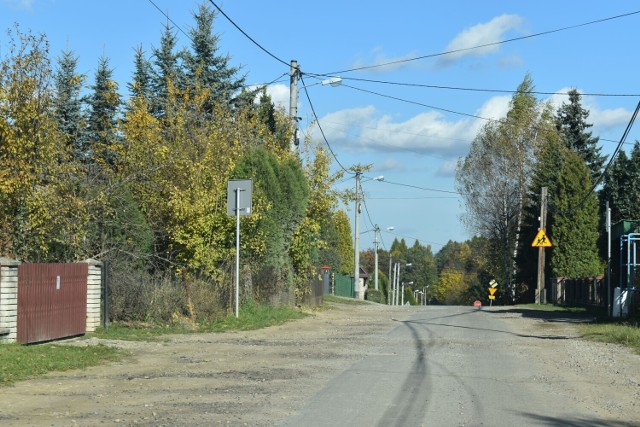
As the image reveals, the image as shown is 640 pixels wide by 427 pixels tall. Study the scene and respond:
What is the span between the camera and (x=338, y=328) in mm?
21531

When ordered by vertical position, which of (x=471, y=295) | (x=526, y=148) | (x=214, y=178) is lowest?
(x=471, y=295)

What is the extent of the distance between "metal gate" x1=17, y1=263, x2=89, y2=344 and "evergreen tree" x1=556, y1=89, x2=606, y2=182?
4607 centimetres

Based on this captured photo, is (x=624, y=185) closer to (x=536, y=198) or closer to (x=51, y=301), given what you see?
(x=536, y=198)

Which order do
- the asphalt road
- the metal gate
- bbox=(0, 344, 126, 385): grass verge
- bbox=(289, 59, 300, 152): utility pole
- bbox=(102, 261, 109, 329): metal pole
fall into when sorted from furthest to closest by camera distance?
bbox=(289, 59, 300, 152): utility pole → bbox=(102, 261, 109, 329): metal pole → the metal gate → bbox=(0, 344, 126, 385): grass verge → the asphalt road

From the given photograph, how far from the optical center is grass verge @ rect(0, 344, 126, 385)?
11.2 m

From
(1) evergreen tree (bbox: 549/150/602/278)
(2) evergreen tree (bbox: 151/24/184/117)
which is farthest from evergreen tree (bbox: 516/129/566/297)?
(2) evergreen tree (bbox: 151/24/184/117)

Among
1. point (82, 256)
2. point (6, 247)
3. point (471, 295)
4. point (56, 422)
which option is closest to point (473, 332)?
point (82, 256)

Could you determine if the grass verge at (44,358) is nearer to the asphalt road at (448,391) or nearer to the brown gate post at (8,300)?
the brown gate post at (8,300)

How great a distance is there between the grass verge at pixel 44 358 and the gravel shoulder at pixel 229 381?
0.29 metres

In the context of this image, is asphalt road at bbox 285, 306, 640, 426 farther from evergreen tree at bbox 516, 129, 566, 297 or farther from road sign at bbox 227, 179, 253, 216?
evergreen tree at bbox 516, 129, 566, 297

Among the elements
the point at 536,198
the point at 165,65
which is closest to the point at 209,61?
the point at 165,65

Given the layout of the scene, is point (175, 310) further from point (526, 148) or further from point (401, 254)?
point (401, 254)

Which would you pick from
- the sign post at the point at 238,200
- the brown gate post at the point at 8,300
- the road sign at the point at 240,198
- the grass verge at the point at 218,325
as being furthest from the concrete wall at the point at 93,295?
the road sign at the point at 240,198

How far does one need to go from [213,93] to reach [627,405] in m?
Result: 36.3
